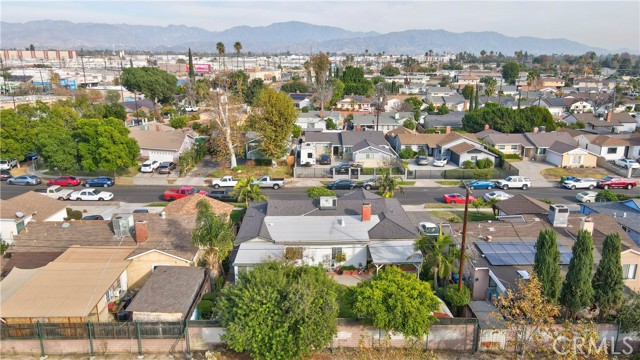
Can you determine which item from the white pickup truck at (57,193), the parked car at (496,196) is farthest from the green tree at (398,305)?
the white pickup truck at (57,193)

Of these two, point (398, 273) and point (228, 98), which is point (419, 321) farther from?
point (228, 98)

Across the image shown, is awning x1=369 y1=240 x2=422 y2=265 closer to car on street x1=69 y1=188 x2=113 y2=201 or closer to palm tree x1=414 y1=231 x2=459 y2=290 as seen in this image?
palm tree x1=414 y1=231 x2=459 y2=290

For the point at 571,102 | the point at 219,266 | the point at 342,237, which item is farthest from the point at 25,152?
the point at 571,102

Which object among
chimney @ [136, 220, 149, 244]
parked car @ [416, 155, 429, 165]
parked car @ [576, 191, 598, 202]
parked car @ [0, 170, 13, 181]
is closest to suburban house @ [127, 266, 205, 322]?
chimney @ [136, 220, 149, 244]

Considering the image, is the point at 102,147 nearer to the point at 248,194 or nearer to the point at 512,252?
the point at 248,194

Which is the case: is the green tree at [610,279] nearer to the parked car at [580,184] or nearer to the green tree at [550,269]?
the green tree at [550,269]
